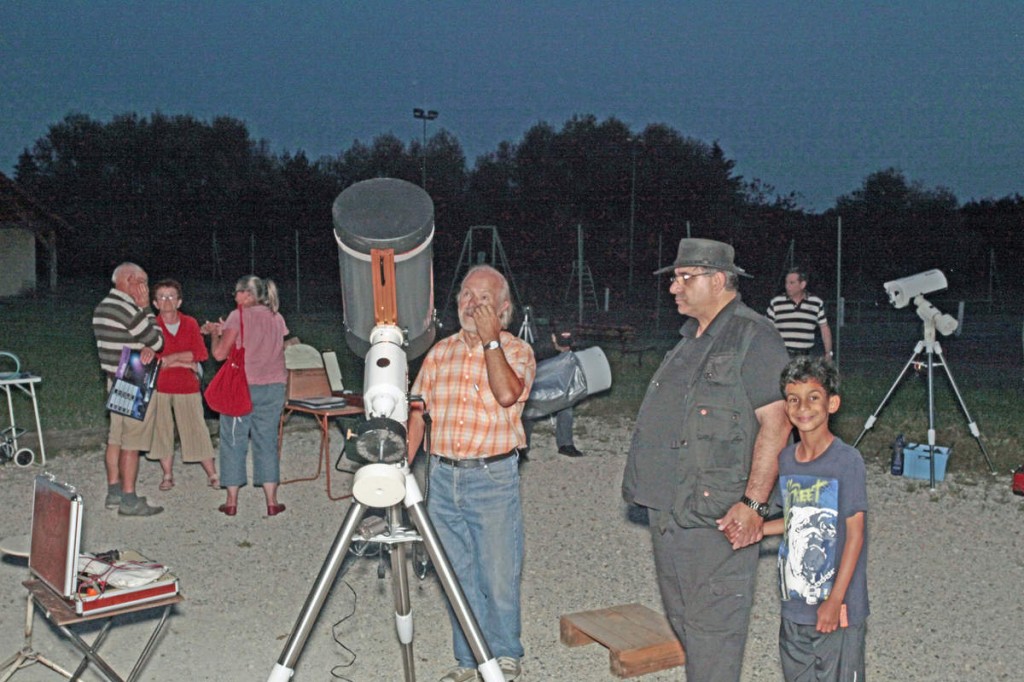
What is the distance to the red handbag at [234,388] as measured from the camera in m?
6.79

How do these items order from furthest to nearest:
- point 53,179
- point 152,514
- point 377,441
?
point 53,179 → point 152,514 → point 377,441

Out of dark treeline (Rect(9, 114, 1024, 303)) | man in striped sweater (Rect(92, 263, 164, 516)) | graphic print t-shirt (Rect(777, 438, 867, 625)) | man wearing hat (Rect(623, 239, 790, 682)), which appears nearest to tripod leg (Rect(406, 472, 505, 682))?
man wearing hat (Rect(623, 239, 790, 682))

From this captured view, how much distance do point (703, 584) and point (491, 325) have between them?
105cm

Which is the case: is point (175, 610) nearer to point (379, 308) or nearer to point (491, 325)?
point (491, 325)

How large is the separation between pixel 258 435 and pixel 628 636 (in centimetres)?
334

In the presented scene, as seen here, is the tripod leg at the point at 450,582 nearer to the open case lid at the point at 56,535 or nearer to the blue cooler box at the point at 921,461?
the open case lid at the point at 56,535

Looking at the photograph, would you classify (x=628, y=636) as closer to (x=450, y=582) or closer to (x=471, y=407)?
(x=471, y=407)

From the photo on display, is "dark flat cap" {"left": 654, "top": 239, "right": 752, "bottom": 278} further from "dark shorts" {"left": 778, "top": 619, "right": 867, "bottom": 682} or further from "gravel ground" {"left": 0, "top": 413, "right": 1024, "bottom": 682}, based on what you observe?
"gravel ground" {"left": 0, "top": 413, "right": 1024, "bottom": 682}

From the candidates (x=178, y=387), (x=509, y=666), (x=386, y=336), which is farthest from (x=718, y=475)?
(x=178, y=387)

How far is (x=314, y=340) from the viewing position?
762 inches

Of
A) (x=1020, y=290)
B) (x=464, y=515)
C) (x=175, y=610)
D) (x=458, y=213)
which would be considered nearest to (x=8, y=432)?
(x=175, y=610)

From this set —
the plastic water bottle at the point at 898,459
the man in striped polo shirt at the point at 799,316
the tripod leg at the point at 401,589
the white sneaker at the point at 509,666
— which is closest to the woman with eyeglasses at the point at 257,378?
the white sneaker at the point at 509,666

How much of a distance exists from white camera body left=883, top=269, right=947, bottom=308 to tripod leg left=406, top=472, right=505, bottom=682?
19.3 feet

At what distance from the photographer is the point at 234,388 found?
6.81 metres
